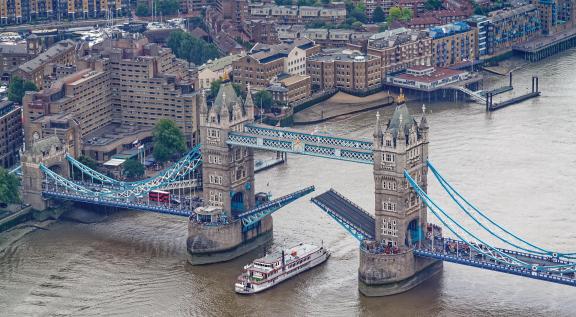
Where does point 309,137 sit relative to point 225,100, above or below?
below

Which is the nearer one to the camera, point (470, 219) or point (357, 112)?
point (470, 219)

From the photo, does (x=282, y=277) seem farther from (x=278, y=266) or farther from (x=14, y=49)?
(x=14, y=49)

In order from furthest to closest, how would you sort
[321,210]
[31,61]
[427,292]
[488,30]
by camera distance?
[488,30] → [31,61] → [321,210] → [427,292]

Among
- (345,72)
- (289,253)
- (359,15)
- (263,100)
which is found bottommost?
(289,253)

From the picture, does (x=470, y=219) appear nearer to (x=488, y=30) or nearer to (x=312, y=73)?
(x=312, y=73)

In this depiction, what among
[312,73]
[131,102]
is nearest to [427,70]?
[312,73]

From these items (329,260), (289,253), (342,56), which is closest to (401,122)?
(329,260)

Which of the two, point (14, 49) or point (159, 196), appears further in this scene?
point (14, 49)

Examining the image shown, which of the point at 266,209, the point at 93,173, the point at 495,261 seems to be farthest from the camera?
the point at 93,173
